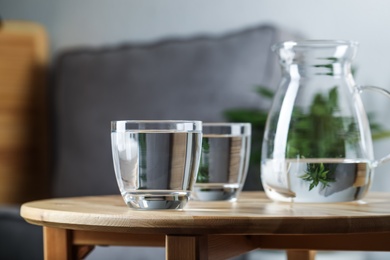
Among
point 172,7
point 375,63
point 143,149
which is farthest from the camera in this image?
point 172,7

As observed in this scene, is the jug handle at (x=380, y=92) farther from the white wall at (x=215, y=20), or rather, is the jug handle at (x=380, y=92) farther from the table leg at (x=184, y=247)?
the white wall at (x=215, y=20)

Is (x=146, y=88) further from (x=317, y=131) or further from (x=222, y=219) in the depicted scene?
(x=222, y=219)

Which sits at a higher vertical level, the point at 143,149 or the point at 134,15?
the point at 134,15

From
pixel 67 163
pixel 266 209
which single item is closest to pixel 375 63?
pixel 67 163

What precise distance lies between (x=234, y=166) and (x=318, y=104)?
0.13 metres

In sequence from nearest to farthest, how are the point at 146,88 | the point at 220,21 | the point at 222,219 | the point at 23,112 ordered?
the point at 222,219
the point at 146,88
the point at 220,21
the point at 23,112

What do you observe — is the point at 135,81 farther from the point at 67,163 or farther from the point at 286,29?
the point at 286,29

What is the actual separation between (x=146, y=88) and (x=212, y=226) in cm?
158

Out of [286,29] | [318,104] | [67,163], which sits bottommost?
[67,163]

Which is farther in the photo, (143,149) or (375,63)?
(375,63)

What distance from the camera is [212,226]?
0.74m

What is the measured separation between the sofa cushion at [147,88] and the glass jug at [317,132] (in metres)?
1.14

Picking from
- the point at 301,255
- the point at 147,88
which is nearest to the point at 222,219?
the point at 301,255

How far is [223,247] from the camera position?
84 centimetres
